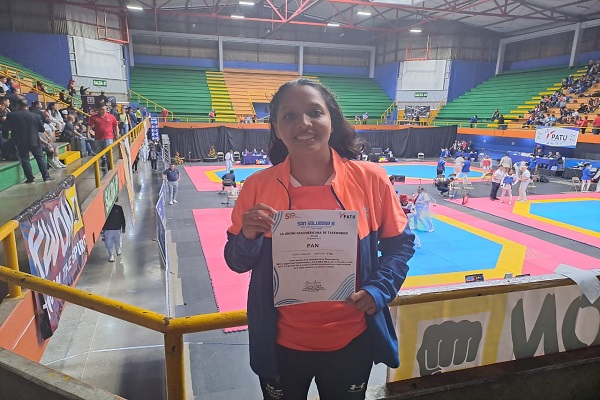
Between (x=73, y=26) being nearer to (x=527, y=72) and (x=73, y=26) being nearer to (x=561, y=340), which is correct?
(x=561, y=340)

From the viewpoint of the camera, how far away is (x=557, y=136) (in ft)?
79.3

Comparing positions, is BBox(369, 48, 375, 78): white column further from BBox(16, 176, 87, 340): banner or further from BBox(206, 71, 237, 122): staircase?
BBox(16, 176, 87, 340): banner

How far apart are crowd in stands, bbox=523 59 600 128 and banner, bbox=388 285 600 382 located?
2810 cm

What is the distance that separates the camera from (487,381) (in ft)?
8.87

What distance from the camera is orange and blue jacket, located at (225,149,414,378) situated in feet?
5.54

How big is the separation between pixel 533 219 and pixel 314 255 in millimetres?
15691

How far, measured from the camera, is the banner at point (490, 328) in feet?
8.41

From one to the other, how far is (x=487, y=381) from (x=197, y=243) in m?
10.2

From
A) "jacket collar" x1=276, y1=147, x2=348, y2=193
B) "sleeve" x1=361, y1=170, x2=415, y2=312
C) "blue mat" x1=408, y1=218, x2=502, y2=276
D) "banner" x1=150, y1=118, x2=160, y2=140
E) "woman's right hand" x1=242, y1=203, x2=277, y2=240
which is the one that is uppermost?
"jacket collar" x1=276, y1=147, x2=348, y2=193

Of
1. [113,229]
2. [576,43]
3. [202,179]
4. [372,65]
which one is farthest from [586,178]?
[372,65]

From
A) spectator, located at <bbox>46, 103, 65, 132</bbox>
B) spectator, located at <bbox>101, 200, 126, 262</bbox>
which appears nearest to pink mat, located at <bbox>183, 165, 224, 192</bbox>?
spectator, located at <bbox>46, 103, 65, 132</bbox>

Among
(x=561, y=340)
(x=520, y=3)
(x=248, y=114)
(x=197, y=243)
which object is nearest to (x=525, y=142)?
(x=520, y=3)

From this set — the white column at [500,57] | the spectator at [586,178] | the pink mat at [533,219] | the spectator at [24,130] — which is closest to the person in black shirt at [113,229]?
the spectator at [24,130]

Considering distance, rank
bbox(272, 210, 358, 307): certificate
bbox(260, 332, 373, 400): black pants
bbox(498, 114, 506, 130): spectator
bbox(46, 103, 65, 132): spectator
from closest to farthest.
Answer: bbox(272, 210, 358, 307): certificate
bbox(260, 332, 373, 400): black pants
bbox(46, 103, 65, 132): spectator
bbox(498, 114, 506, 130): spectator
